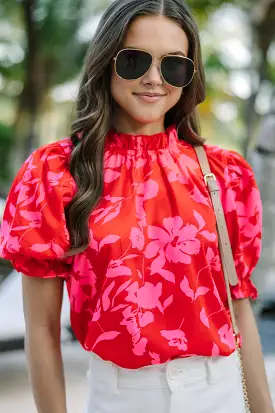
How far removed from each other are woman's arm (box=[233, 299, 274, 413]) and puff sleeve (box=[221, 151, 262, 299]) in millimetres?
48

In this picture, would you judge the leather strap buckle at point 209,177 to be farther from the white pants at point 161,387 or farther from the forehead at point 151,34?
the white pants at point 161,387

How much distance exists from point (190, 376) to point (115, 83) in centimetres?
66

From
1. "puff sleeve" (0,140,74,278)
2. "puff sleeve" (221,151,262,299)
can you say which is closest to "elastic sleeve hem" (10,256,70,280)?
"puff sleeve" (0,140,74,278)

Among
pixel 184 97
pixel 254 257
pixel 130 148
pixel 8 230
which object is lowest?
pixel 254 257

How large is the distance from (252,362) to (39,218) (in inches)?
24.8

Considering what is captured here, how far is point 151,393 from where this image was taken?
58.6 inches

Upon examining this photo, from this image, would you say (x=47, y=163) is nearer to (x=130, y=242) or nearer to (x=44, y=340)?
(x=130, y=242)

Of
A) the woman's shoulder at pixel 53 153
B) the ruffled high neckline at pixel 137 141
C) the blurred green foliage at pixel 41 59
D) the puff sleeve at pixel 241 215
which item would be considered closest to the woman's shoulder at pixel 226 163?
the puff sleeve at pixel 241 215

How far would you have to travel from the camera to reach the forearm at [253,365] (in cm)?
167

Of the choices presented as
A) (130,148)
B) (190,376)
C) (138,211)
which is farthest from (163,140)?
(190,376)

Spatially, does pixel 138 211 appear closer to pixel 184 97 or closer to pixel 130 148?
pixel 130 148

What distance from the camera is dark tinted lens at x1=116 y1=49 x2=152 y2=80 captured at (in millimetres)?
1515

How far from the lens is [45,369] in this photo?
1.52 m

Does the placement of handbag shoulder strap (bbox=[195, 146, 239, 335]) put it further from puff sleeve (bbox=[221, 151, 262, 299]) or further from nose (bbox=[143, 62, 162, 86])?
nose (bbox=[143, 62, 162, 86])
